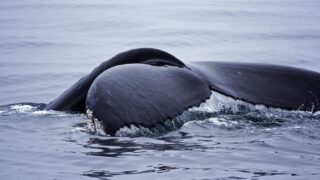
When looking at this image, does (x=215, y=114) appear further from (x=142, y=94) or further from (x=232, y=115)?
(x=142, y=94)

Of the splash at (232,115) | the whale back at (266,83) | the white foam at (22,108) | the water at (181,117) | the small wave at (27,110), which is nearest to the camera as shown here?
the water at (181,117)

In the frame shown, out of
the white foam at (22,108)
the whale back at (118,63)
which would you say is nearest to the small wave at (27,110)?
the white foam at (22,108)

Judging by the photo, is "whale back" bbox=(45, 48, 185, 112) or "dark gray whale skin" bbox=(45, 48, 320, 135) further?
"whale back" bbox=(45, 48, 185, 112)

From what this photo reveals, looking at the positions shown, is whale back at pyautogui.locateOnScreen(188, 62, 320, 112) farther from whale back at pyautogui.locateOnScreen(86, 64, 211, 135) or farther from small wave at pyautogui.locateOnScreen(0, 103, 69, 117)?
small wave at pyautogui.locateOnScreen(0, 103, 69, 117)

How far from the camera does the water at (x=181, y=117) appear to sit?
15.1 ft

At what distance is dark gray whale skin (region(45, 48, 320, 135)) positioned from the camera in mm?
4715

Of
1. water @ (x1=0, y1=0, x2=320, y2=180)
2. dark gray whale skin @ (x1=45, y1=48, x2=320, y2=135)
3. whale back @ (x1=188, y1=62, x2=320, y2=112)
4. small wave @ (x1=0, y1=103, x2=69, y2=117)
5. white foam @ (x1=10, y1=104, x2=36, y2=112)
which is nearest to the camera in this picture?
water @ (x1=0, y1=0, x2=320, y2=180)

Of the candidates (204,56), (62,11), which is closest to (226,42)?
(204,56)

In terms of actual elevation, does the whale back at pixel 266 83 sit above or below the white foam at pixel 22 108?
above

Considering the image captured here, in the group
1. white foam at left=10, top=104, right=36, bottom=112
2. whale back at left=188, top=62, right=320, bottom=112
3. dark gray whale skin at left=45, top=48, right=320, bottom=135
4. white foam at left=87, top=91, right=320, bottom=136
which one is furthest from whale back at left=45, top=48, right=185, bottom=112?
white foam at left=10, top=104, right=36, bottom=112

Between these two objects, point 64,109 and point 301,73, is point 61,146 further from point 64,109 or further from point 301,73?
point 301,73

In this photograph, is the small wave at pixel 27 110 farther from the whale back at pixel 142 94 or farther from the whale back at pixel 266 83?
the whale back at pixel 266 83

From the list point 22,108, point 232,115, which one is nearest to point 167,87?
point 232,115

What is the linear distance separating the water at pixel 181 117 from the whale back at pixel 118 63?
12 centimetres
